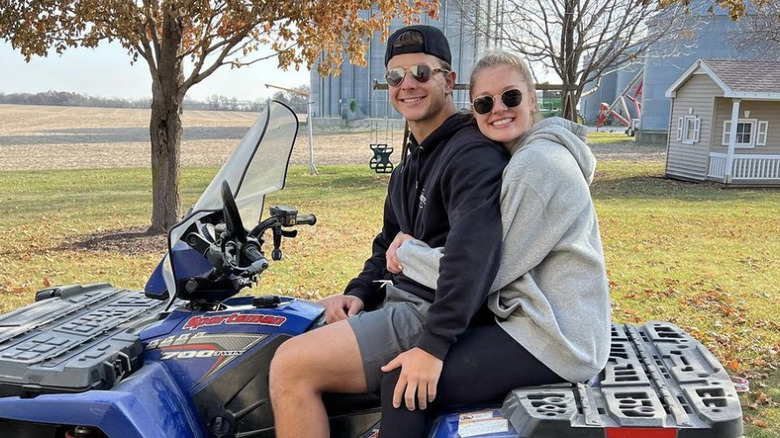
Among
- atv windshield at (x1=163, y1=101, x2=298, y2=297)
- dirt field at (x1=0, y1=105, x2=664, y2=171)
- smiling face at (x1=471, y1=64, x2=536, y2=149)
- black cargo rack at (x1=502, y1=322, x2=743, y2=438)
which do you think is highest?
smiling face at (x1=471, y1=64, x2=536, y2=149)

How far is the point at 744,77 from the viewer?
2097 centimetres

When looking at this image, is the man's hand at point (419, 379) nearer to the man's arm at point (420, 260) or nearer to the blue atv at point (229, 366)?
the blue atv at point (229, 366)

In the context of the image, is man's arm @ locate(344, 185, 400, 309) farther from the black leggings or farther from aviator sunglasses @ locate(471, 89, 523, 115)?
the black leggings

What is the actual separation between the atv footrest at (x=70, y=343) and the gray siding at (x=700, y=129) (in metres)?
21.2

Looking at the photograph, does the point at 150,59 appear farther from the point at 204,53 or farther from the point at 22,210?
the point at 22,210

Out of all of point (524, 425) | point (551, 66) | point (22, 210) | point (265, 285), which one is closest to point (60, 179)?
point (22, 210)

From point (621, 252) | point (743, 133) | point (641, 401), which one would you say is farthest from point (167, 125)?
point (743, 133)

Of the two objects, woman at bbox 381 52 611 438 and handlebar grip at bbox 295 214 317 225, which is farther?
handlebar grip at bbox 295 214 317 225

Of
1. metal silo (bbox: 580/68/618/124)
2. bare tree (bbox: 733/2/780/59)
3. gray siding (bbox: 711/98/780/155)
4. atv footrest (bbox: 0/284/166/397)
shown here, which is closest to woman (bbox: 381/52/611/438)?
atv footrest (bbox: 0/284/166/397)

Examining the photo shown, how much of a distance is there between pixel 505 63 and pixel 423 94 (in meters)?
0.41

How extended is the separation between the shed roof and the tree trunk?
16.6 m

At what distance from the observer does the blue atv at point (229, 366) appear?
6.73ft

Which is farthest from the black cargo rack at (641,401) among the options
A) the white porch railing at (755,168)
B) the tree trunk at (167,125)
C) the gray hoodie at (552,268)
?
the white porch railing at (755,168)

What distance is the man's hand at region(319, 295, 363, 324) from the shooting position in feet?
9.45
